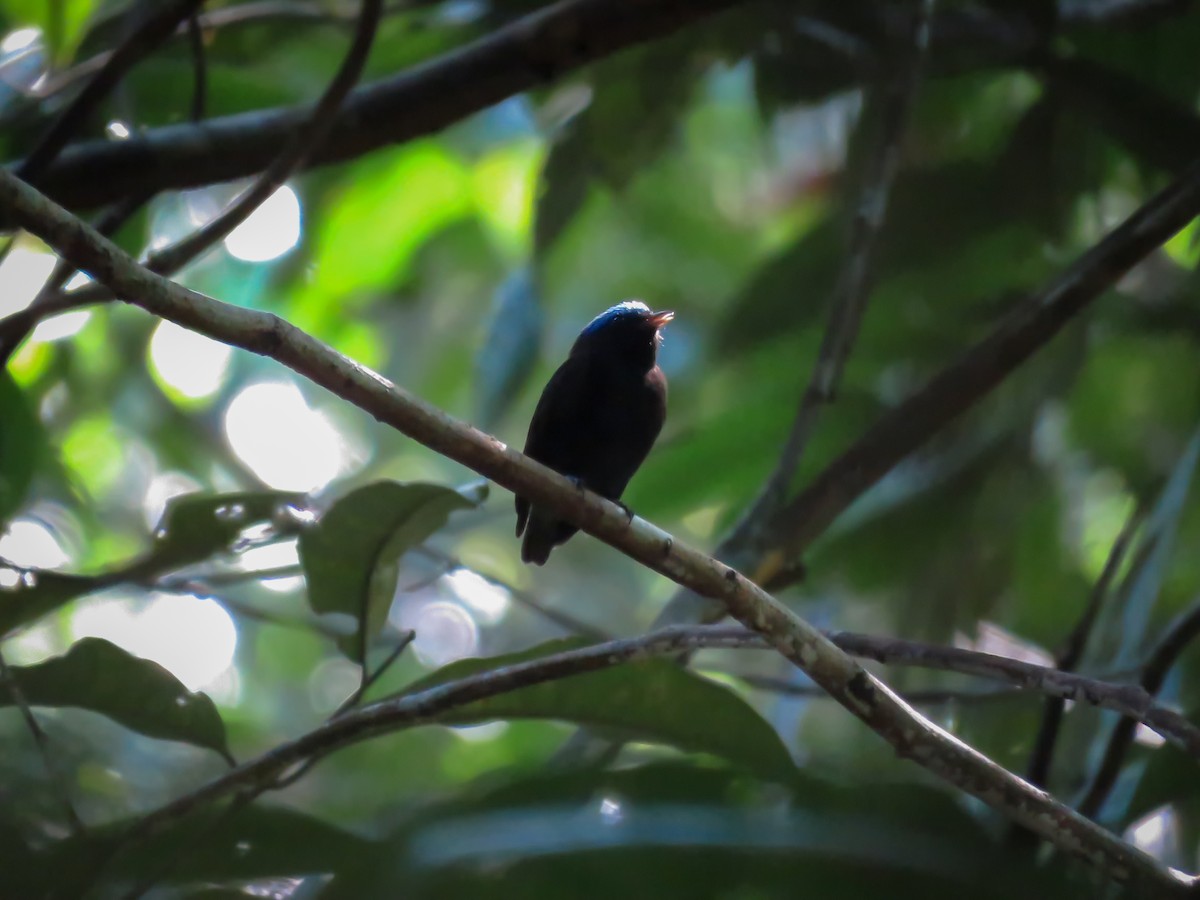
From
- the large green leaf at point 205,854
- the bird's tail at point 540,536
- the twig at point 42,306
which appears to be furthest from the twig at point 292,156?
the bird's tail at point 540,536

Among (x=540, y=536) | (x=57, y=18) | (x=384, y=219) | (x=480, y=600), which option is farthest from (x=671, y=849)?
(x=480, y=600)

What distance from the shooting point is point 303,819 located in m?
1.99

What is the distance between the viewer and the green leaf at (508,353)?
13.8 feet

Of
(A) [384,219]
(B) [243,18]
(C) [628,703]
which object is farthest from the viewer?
(A) [384,219]

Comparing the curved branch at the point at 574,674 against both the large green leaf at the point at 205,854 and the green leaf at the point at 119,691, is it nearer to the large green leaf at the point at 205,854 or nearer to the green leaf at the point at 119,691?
the large green leaf at the point at 205,854

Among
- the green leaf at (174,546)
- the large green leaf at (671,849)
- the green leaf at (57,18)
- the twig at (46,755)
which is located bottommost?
the large green leaf at (671,849)

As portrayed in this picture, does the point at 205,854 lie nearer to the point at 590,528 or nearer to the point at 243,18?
the point at 590,528

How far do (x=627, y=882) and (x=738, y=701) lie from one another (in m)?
0.87

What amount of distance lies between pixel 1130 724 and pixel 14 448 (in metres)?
2.79

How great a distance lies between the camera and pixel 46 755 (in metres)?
2.02

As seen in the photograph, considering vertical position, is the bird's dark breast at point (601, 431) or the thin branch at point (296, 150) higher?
the bird's dark breast at point (601, 431)

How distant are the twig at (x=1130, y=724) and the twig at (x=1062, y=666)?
0.12 m

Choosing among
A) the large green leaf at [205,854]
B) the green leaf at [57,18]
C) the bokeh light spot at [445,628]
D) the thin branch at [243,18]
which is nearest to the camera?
the large green leaf at [205,854]

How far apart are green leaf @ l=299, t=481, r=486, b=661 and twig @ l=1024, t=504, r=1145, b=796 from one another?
1.43 metres
